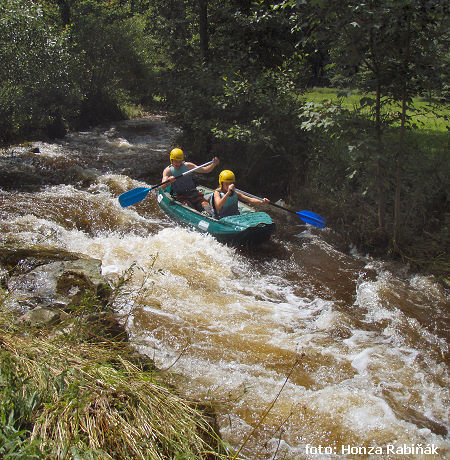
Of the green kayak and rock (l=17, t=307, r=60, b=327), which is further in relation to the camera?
the green kayak

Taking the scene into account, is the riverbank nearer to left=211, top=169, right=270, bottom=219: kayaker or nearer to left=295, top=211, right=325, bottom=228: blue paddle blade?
left=211, top=169, right=270, bottom=219: kayaker

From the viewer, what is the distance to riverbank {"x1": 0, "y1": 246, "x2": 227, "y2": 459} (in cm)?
218

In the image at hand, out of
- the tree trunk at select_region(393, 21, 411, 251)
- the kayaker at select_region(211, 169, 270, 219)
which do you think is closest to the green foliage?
the kayaker at select_region(211, 169, 270, 219)

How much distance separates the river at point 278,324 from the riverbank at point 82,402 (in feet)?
1.75

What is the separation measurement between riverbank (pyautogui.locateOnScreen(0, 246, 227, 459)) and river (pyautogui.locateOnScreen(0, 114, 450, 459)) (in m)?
0.53

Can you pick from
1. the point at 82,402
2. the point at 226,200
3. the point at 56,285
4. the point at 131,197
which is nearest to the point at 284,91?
the point at 226,200

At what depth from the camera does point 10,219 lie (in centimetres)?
680

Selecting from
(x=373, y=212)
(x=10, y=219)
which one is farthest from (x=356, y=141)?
(x=10, y=219)

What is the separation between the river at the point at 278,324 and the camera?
318 cm

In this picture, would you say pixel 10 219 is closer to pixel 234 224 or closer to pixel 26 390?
pixel 234 224

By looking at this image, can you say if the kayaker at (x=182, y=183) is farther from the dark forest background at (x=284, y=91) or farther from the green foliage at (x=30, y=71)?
the green foliage at (x=30, y=71)

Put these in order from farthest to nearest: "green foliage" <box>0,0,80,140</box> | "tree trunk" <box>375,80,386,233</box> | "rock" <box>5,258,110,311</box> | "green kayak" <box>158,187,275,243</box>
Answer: "green foliage" <box>0,0,80,140</box> < "green kayak" <box>158,187,275,243</box> < "tree trunk" <box>375,80,386,233</box> < "rock" <box>5,258,110,311</box>

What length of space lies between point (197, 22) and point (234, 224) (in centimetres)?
640

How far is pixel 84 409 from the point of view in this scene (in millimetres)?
2359
